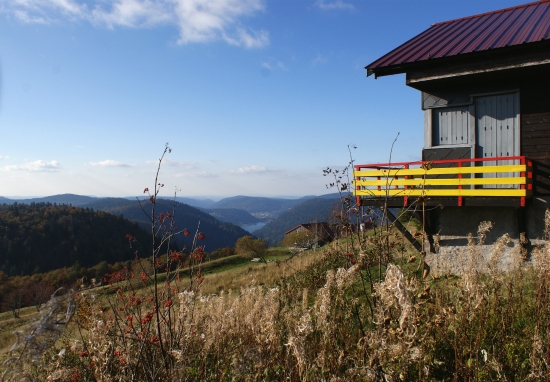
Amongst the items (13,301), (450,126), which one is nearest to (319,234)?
(450,126)

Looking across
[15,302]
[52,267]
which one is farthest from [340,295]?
[52,267]

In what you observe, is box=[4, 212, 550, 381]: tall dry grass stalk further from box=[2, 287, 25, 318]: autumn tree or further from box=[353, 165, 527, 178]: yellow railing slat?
box=[2, 287, 25, 318]: autumn tree

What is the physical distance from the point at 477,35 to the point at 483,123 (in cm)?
233

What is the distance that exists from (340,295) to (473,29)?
420 inches

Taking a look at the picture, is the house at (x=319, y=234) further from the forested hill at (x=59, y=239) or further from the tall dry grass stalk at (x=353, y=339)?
A: the forested hill at (x=59, y=239)

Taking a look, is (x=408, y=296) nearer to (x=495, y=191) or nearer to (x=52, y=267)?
(x=495, y=191)

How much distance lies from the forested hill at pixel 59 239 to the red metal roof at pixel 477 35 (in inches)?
3773

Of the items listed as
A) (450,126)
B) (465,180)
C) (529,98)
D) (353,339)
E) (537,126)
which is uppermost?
(529,98)

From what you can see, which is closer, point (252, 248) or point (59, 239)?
point (252, 248)

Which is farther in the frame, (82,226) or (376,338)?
(82,226)

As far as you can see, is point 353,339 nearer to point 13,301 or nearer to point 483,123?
point 483,123

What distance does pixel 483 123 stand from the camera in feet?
33.6

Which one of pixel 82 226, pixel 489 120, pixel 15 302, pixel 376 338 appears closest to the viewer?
pixel 376 338

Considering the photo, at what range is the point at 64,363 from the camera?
4922mm
